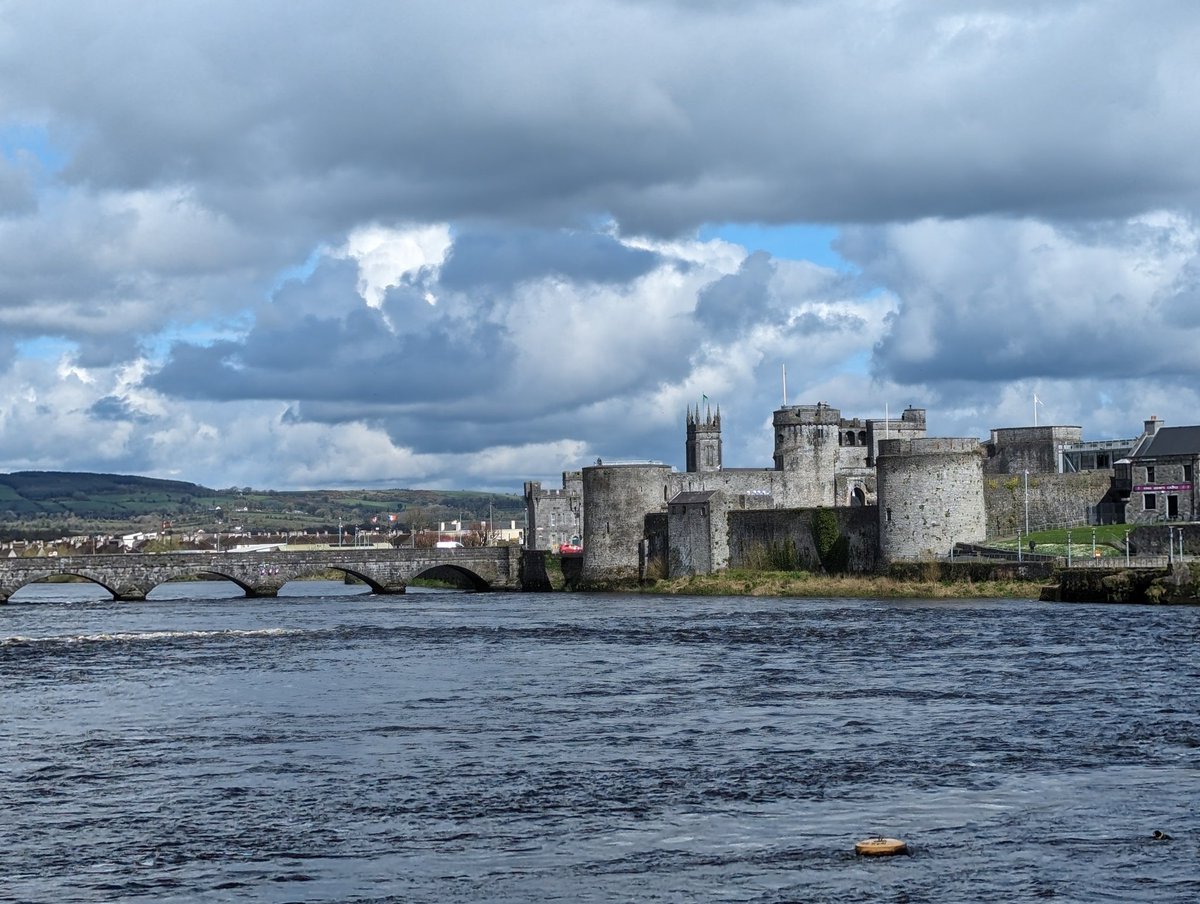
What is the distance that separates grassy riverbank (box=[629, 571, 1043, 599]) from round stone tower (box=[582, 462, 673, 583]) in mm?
1770

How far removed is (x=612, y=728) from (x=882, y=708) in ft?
16.3

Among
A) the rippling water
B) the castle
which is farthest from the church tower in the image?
the rippling water

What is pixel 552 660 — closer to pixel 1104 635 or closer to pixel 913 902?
pixel 1104 635

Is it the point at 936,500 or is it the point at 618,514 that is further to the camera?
the point at 618,514

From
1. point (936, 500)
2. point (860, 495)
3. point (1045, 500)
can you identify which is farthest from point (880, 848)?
point (860, 495)

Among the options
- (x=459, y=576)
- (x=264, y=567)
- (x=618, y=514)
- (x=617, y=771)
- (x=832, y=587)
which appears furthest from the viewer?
(x=459, y=576)

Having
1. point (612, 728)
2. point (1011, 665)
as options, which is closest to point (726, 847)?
point (612, 728)

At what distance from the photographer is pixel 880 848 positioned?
58.7ft

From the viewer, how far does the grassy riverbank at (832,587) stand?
202ft

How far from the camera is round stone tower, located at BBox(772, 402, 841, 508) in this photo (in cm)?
9156

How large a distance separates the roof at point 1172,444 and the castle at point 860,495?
5.5 inches

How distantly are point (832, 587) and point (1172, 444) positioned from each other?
16.7m

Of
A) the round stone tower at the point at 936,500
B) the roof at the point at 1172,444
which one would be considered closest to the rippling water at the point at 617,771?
the round stone tower at the point at 936,500

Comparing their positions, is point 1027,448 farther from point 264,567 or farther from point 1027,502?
point 264,567
